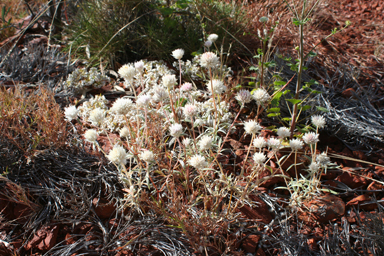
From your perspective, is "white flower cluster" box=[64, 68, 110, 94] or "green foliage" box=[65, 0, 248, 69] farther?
"green foliage" box=[65, 0, 248, 69]

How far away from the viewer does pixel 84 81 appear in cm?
283

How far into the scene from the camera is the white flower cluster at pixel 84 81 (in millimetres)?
2816

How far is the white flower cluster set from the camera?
282 cm

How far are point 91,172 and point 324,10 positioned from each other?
389 centimetres

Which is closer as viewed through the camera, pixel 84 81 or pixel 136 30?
pixel 84 81

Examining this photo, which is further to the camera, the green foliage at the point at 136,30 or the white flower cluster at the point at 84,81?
the green foliage at the point at 136,30

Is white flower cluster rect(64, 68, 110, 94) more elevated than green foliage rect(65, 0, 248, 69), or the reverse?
green foliage rect(65, 0, 248, 69)

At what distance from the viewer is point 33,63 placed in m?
3.19

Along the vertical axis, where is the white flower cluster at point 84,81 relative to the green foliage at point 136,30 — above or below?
below

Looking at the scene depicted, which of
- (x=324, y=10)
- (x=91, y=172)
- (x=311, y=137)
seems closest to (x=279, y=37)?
(x=324, y=10)

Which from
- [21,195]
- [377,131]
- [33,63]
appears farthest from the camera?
[33,63]

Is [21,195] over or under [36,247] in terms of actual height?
over

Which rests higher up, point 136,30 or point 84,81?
point 136,30

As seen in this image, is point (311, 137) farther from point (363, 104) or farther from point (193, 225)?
point (363, 104)
